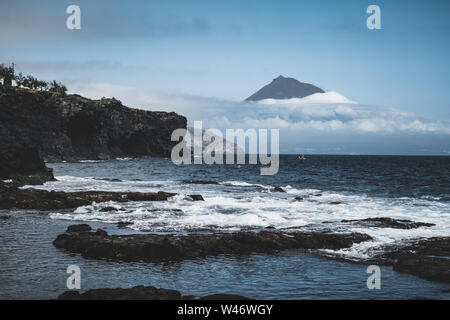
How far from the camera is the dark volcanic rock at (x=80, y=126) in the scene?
341 feet

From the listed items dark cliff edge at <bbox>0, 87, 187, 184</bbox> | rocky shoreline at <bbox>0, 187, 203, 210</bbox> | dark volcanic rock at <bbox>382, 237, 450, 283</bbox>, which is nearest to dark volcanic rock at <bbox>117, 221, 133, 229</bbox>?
rocky shoreline at <bbox>0, 187, 203, 210</bbox>

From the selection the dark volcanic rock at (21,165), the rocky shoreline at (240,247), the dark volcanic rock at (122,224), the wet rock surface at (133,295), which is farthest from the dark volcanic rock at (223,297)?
the dark volcanic rock at (21,165)

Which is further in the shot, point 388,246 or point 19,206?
point 19,206

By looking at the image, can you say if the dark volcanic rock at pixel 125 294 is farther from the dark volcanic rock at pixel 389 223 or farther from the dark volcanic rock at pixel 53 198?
the dark volcanic rock at pixel 53 198

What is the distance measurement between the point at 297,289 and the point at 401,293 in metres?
2.78

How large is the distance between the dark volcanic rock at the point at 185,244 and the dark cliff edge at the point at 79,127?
71507mm

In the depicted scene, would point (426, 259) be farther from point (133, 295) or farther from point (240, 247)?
point (133, 295)

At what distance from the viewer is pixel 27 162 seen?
4369 cm

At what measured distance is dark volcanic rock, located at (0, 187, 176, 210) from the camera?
25.6m

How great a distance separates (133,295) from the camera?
31.7 feet

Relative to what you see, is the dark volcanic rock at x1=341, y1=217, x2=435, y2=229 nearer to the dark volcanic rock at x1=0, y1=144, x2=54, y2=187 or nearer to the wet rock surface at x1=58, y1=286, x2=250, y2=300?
the wet rock surface at x1=58, y1=286, x2=250, y2=300

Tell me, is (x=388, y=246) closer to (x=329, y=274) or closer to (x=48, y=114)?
(x=329, y=274)

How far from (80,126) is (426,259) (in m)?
120
